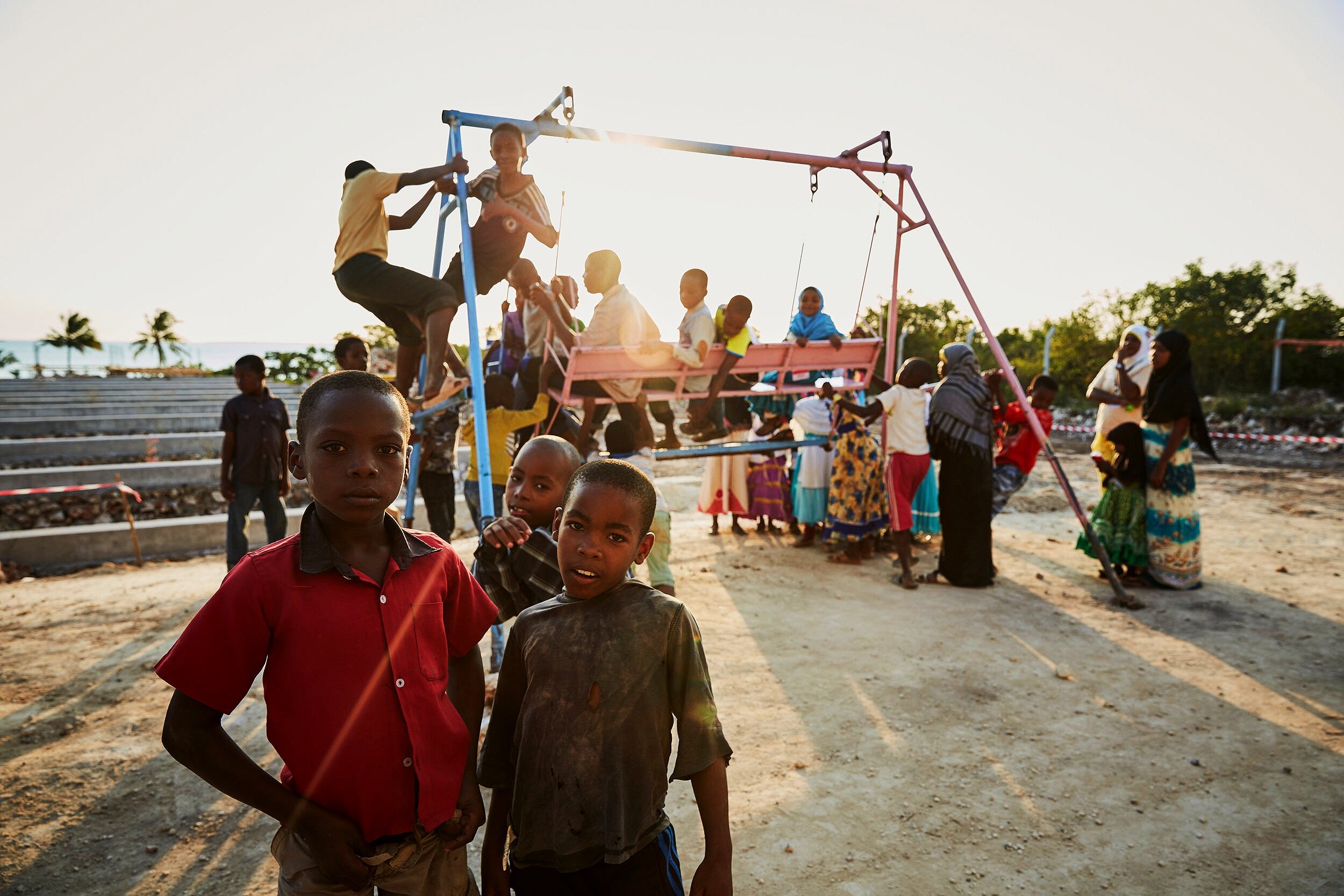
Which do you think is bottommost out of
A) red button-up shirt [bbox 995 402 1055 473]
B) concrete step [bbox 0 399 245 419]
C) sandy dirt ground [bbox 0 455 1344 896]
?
sandy dirt ground [bbox 0 455 1344 896]

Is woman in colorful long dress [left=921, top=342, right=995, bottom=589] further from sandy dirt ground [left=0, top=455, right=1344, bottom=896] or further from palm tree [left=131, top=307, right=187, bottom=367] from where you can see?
palm tree [left=131, top=307, right=187, bottom=367]

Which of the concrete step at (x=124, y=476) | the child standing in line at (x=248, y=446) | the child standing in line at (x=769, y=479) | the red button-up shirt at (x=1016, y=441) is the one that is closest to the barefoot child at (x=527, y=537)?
the child standing in line at (x=248, y=446)

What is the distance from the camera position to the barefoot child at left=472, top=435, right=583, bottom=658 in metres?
2.17

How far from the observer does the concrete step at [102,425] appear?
15.2 metres

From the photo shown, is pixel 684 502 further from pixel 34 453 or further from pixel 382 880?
pixel 34 453

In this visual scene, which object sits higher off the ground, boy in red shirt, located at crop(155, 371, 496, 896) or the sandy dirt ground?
boy in red shirt, located at crop(155, 371, 496, 896)

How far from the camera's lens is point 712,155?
546cm

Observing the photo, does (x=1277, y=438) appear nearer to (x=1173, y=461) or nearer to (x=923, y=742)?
(x=1173, y=461)

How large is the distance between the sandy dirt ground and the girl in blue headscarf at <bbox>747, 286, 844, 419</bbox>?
229 centimetres

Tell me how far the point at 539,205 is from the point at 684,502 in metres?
6.80

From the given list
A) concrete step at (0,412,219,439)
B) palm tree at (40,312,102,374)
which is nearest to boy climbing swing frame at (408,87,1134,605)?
concrete step at (0,412,219,439)

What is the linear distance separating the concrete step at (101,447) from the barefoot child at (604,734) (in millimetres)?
13734

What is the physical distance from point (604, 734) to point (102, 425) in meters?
19.7

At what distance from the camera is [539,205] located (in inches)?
170
